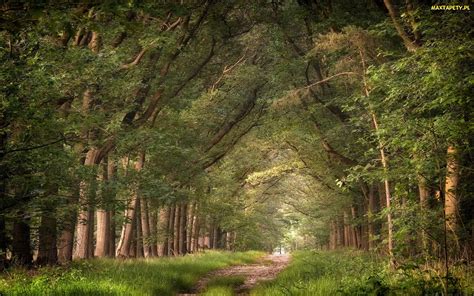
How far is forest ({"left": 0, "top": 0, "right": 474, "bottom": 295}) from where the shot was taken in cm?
717

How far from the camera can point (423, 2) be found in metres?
10.9

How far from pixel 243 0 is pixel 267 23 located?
2.18 m

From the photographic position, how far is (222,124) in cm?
2305

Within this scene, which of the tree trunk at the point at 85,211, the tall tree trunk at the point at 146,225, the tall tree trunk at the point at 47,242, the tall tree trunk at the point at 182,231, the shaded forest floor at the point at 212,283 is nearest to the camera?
the shaded forest floor at the point at 212,283

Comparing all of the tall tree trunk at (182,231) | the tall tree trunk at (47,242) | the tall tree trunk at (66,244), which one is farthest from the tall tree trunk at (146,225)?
the tall tree trunk at (47,242)

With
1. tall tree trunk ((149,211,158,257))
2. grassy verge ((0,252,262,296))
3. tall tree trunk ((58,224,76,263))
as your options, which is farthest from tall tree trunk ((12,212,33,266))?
tall tree trunk ((149,211,158,257))

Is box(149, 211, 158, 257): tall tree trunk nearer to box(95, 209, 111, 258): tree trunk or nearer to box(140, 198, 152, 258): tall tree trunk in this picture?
box(140, 198, 152, 258): tall tree trunk

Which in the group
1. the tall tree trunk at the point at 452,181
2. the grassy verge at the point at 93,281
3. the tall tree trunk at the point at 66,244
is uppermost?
the tall tree trunk at the point at 452,181

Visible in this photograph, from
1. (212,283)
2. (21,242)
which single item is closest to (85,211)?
(21,242)

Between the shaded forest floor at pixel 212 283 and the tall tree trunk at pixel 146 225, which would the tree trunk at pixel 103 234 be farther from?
the shaded forest floor at pixel 212 283

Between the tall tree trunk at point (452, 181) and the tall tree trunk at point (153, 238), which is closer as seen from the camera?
the tall tree trunk at point (452, 181)

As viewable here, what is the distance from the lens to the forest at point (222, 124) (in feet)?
23.5

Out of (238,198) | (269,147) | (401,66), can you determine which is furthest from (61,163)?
(238,198)

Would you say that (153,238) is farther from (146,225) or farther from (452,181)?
(452,181)
